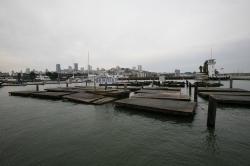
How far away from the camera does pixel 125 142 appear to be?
7840mm

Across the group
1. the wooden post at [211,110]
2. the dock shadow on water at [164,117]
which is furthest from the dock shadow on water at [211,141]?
the dock shadow on water at [164,117]

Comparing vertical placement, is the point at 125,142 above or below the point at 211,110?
below

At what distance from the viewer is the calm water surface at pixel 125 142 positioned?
6203 millimetres

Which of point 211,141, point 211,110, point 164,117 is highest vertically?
point 211,110

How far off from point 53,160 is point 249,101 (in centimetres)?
2016

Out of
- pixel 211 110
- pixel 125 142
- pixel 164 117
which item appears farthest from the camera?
pixel 164 117

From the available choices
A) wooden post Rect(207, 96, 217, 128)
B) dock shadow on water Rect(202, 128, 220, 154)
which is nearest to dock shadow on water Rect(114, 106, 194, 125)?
wooden post Rect(207, 96, 217, 128)

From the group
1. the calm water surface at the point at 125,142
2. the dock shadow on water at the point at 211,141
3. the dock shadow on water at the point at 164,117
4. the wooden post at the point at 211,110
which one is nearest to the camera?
the calm water surface at the point at 125,142

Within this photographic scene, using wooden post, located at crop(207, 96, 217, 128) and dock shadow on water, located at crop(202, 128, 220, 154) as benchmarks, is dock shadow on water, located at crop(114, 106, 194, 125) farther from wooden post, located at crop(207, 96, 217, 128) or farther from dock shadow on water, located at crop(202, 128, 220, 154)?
dock shadow on water, located at crop(202, 128, 220, 154)

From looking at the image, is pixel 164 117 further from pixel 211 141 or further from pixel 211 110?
pixel 211 141

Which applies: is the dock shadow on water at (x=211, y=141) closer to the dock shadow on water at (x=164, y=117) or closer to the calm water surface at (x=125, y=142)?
the calm water surface at (x=125, y=142)

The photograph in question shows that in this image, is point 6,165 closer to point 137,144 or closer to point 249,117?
point 137,144

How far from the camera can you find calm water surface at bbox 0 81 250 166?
20.4 feet

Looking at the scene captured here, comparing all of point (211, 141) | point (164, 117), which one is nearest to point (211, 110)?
point (211, 141)
